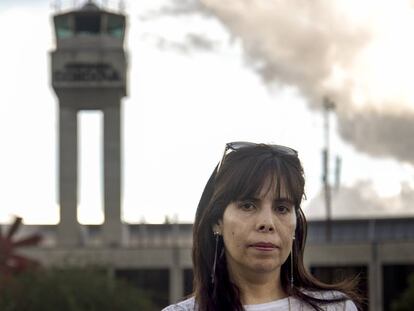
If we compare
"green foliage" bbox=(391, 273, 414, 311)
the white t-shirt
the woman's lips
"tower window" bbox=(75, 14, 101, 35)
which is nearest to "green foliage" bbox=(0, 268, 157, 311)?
"green foliage" bbox=(391, 273, 414, 311)

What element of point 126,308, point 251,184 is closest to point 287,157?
point 251,184

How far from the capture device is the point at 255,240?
3938 millimetres

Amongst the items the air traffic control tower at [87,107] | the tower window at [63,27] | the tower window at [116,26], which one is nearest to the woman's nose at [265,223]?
the air traffic control tower at [87,107]

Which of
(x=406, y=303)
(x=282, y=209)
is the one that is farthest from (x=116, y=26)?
(x=282, y=209)

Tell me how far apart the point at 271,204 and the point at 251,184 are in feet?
0.29

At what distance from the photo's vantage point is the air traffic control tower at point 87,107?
223 feet

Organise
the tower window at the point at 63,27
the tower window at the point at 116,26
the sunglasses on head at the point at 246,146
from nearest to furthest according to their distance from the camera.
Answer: the sunglasses on head at the point at 246,146 < the tower window at the point at 63,27 < the tower window at the point at 116,26

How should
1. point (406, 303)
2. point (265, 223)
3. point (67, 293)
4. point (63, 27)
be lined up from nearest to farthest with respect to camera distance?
point (265, 223) → point (67, 293) → point (406, 303) → point (63, 27)

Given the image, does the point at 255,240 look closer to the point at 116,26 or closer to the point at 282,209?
the point at 282,209

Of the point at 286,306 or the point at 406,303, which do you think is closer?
the point at 286,306

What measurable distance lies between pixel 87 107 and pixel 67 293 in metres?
21.3

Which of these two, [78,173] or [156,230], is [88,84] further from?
[156,230]

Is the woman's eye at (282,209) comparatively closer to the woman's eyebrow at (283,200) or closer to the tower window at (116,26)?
the woman's eyebrow at (283,200)

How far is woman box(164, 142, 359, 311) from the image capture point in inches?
156
